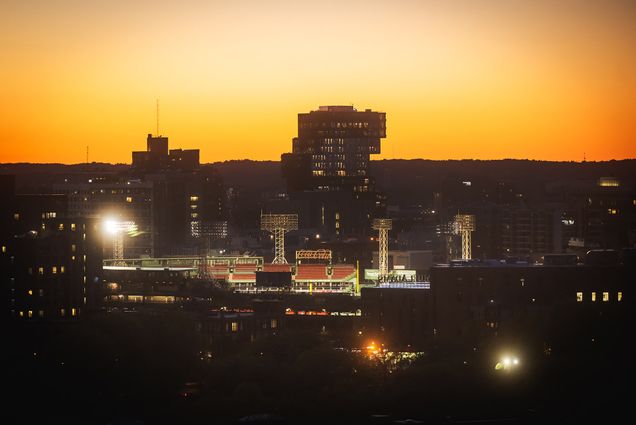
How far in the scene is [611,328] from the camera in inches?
3516

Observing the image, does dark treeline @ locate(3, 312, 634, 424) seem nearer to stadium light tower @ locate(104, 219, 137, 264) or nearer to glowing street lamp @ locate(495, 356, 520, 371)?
glowing street lamp @ locate(495, 356, 520, 371)

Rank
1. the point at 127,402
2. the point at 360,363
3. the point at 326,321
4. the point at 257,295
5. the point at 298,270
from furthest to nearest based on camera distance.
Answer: the point at 298,270, the point at 257,295, the point at 326,321, the point at 360,363, the point at 127,402

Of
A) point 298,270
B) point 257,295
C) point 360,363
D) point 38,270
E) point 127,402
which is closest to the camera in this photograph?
point 127,402

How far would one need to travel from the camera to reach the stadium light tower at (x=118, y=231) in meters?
149

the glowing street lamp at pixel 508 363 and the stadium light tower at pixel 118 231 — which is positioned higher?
the stadium light tower at pixel 118 231

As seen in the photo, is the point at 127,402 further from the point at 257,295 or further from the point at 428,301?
the point at 257,295

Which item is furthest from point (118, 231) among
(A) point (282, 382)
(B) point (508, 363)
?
(A) point (282, 382)

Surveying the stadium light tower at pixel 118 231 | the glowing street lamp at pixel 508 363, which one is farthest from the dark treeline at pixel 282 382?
the stadium light tower at pixel 118 231

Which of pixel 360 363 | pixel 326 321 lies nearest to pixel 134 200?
pixel 326 321

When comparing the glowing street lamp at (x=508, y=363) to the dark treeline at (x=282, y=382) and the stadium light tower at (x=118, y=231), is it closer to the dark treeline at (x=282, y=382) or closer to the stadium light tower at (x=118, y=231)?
the dark treeline at (x=282, y=382)

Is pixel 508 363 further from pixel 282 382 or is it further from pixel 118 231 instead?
pixel 118 231

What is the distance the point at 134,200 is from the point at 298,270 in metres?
37.2

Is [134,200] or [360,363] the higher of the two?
[134,200]

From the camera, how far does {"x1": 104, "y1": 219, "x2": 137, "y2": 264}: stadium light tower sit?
149375mm
